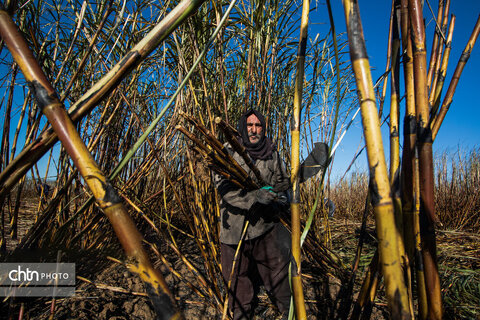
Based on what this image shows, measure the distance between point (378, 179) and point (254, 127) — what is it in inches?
65.9

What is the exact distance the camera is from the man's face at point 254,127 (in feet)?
6.26

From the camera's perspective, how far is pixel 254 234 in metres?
1.76

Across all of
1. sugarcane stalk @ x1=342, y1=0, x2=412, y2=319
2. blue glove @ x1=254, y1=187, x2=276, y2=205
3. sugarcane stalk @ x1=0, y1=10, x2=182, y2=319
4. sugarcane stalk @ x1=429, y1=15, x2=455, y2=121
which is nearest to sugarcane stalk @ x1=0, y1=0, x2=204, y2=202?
sugarcane stalk @ x1=0, y1=10, x2=182, y2=319

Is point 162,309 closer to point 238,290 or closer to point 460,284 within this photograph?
point 238,290

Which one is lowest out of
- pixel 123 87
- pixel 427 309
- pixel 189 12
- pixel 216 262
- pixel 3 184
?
pixel 216 262

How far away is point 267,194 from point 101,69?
166 cm

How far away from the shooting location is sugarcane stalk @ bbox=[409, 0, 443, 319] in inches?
15.9

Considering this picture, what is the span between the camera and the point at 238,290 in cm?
178

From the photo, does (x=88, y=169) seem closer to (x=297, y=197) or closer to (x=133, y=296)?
(x=297, y=197)

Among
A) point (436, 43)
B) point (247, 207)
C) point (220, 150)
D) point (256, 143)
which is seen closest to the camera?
point (436, 43)

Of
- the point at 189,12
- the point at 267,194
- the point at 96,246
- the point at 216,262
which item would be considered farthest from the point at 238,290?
the point at 189,12

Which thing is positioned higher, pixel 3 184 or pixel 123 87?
pixel 123 87

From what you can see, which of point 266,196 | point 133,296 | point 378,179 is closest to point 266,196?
point 266,196

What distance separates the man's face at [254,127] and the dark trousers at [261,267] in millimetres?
788
